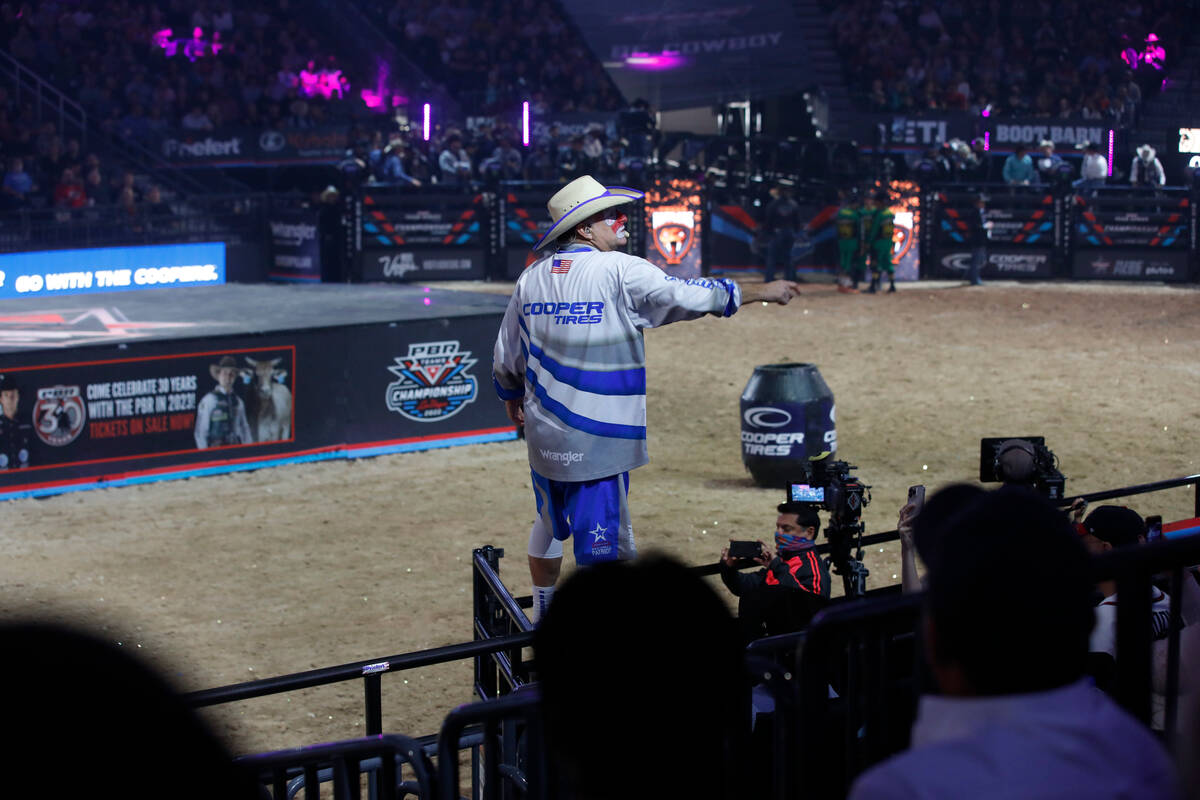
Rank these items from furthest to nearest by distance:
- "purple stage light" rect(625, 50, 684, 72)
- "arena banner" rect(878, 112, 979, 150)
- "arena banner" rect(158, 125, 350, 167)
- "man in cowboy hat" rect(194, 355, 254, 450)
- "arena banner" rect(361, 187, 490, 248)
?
"purple stage light" rect(625, 50, 684, 72), "arena banner" rect(878, 112, 979, 150), "arena banner" rect(158, 125, 350, 167), "arena banner" rect(361, 187, 490, 248), "man in cowboy hat" rect(194, 355, 254, 450)

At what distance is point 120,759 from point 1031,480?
15.6ft

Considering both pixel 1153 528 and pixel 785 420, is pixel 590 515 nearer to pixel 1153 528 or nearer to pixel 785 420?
pixel 1153 528

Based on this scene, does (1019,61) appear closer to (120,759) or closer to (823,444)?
(823,444)

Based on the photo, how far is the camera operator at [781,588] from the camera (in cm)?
496

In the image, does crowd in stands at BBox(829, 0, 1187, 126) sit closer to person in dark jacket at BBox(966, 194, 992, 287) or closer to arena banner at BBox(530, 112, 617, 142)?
arena banner at BBox(530, 112, 617, 142)

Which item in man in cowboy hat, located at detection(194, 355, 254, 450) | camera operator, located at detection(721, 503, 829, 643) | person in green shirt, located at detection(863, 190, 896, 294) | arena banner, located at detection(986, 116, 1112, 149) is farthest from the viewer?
arena banner, located at detection(986, 116, 1112, 149)

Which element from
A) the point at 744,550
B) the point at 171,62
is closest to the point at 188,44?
the point at 171,62

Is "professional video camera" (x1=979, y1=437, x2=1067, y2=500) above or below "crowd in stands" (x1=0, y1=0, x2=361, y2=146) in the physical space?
below

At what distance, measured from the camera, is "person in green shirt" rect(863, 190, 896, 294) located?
22.2 meters

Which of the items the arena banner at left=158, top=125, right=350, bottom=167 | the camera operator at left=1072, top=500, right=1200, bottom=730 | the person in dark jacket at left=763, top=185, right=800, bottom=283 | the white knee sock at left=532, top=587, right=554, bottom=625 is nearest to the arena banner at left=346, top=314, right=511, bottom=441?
the white knee sock at left=532, top=587, right=554, bottom=625

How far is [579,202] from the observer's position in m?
5.42

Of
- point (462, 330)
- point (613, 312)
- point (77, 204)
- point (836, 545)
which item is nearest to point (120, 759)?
point (613, 312)

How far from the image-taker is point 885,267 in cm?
2206

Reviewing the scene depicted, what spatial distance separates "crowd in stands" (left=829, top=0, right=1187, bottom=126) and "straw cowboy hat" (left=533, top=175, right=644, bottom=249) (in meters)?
26.5
